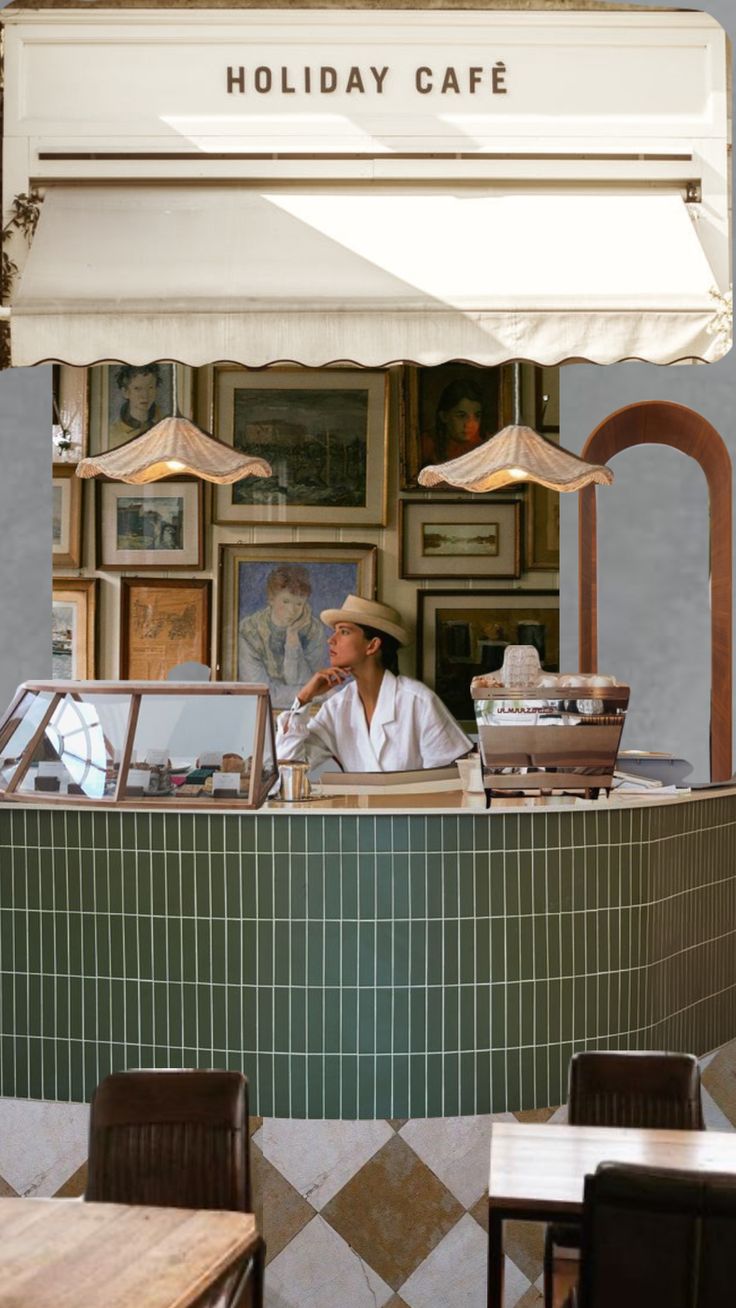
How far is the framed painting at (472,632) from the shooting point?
7078 millimetres

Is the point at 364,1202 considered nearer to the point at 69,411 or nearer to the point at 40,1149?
the point at 40,1149

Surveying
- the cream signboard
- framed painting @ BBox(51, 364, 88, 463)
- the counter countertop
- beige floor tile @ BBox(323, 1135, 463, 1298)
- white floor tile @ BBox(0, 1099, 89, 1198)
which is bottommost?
beige floor tile @ BBox(323, 1135, 463, 1298)

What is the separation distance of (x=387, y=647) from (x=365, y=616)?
341mm

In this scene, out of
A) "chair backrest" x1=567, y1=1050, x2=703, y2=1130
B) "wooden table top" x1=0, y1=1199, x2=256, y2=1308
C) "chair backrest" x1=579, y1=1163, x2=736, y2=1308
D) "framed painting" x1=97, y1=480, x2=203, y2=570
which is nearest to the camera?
"wooden table top" x1=0, y1=1199, x2=256, y2=1308

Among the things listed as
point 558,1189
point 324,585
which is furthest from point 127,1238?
point 324,585

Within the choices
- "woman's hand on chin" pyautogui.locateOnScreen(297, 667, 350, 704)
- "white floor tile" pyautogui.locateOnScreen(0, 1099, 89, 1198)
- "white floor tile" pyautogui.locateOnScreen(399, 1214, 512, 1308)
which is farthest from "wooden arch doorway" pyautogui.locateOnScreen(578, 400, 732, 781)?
"white floor tile" pyautogui.locateOnScreen(0, 1099, 89, 1198)

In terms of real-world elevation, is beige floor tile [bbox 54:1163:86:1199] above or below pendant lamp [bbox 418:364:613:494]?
below

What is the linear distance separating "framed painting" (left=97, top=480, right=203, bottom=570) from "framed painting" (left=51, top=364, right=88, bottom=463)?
0.27m

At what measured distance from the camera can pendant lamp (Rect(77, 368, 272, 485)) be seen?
545 cm

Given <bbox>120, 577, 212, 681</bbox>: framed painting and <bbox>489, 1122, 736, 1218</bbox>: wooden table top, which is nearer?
<bbox>489, 1122, 736, 1218</bbox>: wooden table top

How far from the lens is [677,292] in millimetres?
5676

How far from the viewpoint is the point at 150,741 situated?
4.07 metres

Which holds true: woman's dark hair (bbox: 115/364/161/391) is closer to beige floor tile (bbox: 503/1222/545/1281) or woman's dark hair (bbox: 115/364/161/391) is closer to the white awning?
the white awning

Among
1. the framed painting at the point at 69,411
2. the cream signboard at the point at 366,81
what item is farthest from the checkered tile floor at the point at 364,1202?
the cream signboard at the point at 366,81
